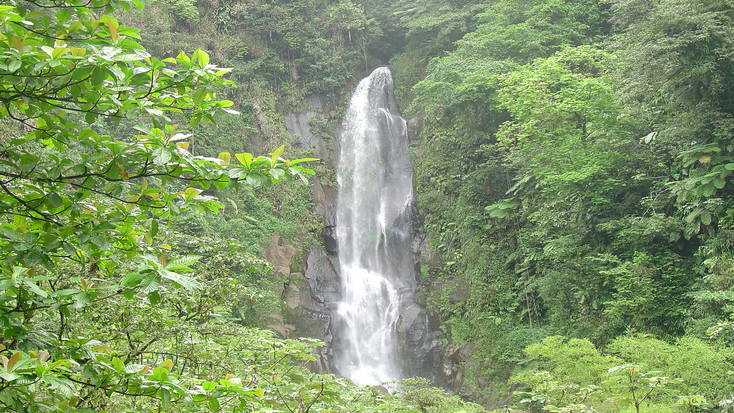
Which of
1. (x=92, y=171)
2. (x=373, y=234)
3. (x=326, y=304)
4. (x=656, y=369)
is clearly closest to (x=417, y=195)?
(x=373, y=234)

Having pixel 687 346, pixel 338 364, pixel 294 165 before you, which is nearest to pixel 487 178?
pixel 338 364

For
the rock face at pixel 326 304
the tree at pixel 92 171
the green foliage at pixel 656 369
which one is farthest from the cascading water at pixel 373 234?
the tree at pixel 92 171

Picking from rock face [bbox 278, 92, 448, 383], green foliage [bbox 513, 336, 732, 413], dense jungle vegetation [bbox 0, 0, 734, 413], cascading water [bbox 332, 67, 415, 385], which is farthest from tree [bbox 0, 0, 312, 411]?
cascading water [bbox 332, 67, 415, 385]

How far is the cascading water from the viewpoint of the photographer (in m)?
16.3

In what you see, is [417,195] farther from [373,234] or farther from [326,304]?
[326,304]

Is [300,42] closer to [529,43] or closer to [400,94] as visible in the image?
[400,94]

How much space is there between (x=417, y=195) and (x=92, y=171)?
17.1 m

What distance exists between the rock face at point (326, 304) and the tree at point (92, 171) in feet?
40.2

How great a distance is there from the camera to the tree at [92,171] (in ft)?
7.09

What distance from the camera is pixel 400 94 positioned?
2278 centimetres

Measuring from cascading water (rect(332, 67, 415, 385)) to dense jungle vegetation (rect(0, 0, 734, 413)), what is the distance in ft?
2.88

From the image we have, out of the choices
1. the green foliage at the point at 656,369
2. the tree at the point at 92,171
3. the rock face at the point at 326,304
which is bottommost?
the rock face at the point at 326,304

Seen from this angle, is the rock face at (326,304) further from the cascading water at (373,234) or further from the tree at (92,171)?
the tree at (92,171)

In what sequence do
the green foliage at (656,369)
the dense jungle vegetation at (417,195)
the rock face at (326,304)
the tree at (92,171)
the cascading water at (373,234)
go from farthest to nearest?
1. the cascading water at (373,234)
2. the rock face at (326,304)
3. the green foliage at (656,369)
4. the dense jungle vegetation at (417,195)
5. the tree at (92,171)
